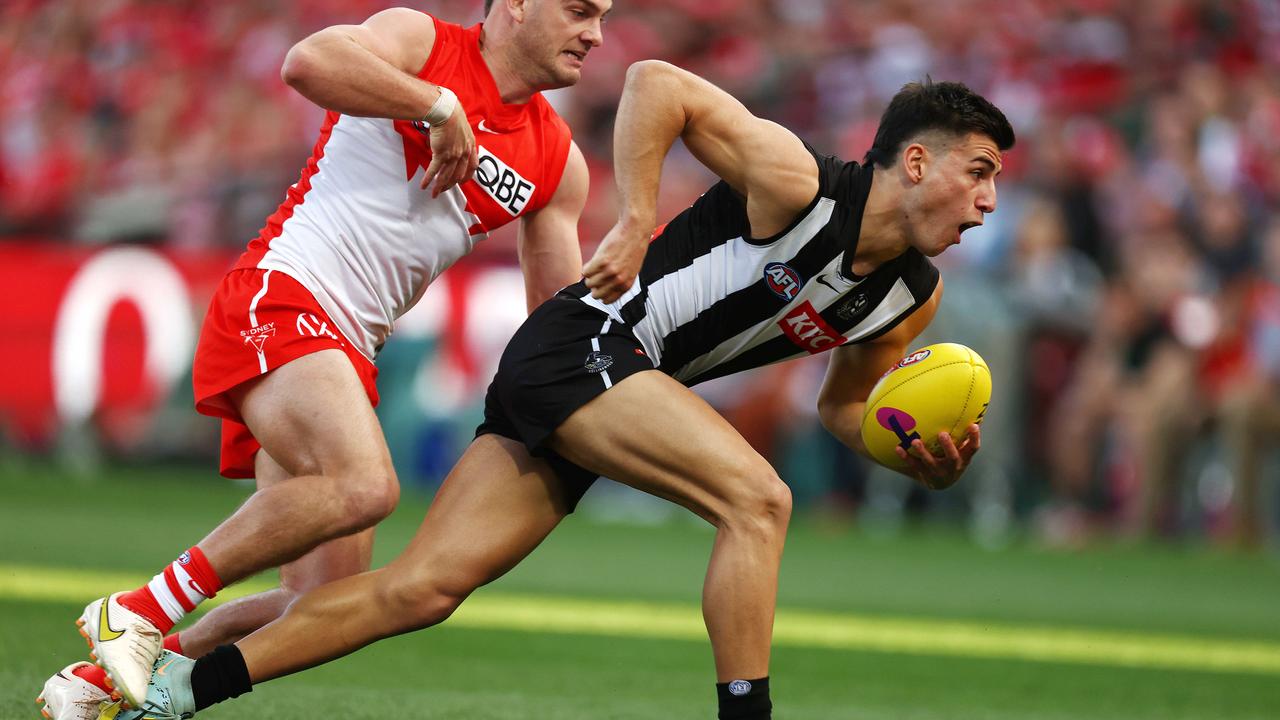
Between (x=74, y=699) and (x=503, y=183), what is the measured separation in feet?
6.92

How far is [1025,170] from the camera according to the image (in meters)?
14.6

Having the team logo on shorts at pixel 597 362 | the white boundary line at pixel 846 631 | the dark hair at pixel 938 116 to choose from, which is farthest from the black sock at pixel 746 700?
the white boundary line at pixel 846 631

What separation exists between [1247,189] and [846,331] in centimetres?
949

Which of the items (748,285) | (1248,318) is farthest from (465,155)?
(1248,318)

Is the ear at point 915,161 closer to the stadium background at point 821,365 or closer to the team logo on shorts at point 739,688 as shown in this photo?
the team logo on shorts at point 739,688

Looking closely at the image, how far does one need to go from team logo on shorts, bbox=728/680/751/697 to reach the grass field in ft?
4.20

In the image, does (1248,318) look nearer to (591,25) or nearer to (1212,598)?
(1212,598)

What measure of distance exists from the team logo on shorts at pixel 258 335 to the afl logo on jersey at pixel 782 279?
5.09 feet

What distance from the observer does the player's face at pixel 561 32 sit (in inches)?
215

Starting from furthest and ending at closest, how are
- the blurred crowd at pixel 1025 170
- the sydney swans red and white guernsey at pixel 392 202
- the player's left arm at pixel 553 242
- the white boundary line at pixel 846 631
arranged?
1. the blurred crowd at pixel 1025 170
2. the white boundary line at pixel 846 631
3. the player's left arm at pixel 553 242
4. the sydney swans red and white guernsey at pixel 392 202

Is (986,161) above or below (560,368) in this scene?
above

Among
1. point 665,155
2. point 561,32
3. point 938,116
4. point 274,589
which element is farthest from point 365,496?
point 938,116

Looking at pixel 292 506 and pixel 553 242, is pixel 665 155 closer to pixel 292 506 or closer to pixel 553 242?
pixel 553 242

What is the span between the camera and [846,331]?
17.1 feet
